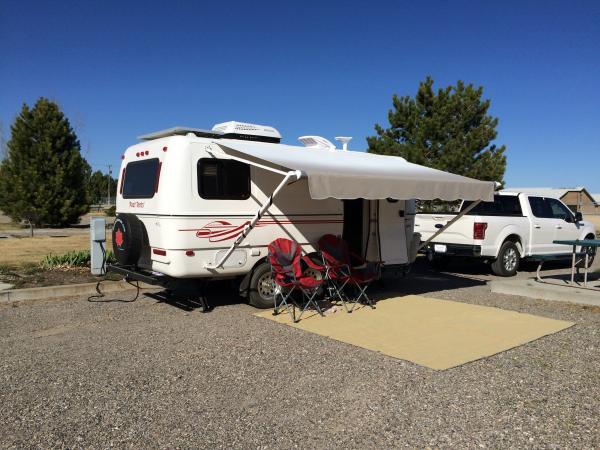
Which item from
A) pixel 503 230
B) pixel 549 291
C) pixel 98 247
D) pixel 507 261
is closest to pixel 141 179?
pixel 98 247

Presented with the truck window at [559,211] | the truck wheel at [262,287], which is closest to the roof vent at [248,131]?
the truck wheel at [262,287]

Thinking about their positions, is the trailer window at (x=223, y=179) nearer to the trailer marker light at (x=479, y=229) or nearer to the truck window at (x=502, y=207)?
the trailer marker light at (x=479, y=229)

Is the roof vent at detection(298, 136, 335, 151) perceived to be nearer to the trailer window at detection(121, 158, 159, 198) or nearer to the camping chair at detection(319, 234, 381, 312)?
the camping chair at detection(319, 234, 381, 312)

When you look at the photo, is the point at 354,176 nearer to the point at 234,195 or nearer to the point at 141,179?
the point at 234,195

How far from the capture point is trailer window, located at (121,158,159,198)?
24.0 ft

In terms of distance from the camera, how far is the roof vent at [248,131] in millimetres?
7930

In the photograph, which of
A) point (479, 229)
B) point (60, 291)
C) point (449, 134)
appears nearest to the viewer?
point (60, 291)

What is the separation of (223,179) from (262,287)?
1.67 m

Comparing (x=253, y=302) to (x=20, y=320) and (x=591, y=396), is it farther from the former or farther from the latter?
(x=591, y=396)

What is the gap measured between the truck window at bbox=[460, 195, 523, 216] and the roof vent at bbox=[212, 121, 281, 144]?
16.0 feet

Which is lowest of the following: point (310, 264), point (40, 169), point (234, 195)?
point (310, 264)

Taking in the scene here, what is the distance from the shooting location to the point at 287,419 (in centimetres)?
386

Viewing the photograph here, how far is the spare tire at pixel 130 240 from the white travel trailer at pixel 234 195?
0.05 ft

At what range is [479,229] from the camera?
414 inches
